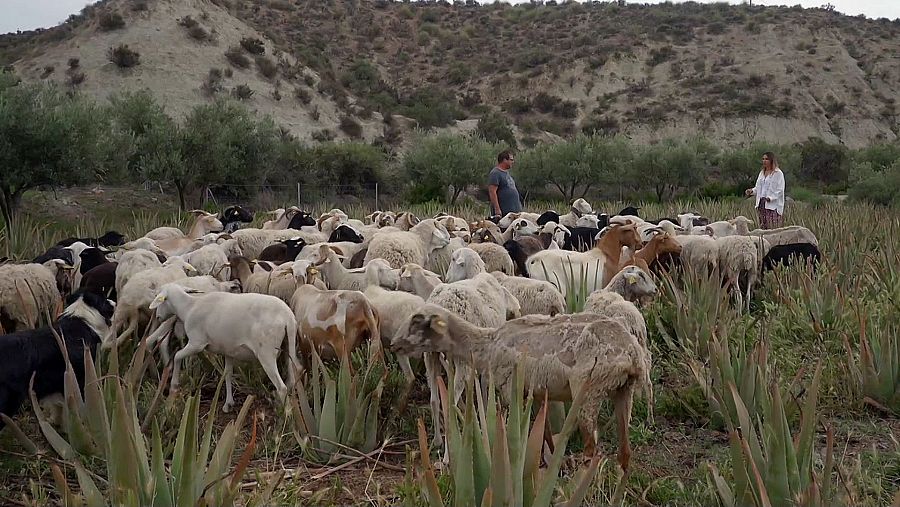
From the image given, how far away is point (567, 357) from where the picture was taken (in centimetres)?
405

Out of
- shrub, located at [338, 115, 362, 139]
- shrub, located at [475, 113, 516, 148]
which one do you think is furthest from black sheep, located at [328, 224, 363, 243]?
shrub, located at [475, 113, 516, 148]

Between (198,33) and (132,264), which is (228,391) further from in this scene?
(198,33)

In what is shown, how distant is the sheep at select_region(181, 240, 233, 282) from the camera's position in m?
8.12

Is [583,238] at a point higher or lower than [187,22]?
lower

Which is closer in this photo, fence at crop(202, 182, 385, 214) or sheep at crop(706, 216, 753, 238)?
sheep at crop(706, 216, 753, 238)

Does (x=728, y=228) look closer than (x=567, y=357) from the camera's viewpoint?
No

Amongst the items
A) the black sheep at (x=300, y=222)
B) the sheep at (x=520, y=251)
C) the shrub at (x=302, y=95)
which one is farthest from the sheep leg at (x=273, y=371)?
the shrub at (x=302, y=95)

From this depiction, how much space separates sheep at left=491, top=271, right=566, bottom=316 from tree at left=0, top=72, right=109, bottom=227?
13.6m

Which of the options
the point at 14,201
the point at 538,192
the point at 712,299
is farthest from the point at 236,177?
the point at 712,299

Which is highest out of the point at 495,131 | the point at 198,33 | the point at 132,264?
the point at 198,33

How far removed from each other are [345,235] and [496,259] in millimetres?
3036

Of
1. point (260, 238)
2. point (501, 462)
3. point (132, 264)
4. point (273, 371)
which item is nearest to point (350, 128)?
point (260, 238)

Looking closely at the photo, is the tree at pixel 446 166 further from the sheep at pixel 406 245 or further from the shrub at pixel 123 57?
the sheep at pixel 406 245

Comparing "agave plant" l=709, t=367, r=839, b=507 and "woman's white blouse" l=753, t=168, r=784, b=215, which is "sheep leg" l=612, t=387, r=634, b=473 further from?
"woman's white blouse" l=753, t=168, r=784, b=215
